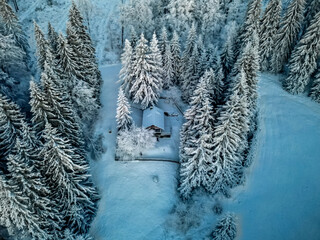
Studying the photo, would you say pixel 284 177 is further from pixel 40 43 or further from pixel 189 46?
pixel 40 43

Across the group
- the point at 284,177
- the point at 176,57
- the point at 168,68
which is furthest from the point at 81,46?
the point at 284,177

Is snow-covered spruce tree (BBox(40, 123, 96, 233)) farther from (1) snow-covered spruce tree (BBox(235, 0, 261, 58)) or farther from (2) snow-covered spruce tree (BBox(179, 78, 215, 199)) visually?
(1) snow-covered spruce tree (BBox(235, 0, 261, 58))

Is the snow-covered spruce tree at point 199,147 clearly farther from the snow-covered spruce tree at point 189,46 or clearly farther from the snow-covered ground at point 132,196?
the snow-covered spruce tree at point 189,46

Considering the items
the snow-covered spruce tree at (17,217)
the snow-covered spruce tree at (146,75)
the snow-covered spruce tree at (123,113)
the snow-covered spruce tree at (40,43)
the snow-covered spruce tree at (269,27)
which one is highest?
the snow-covered spruce tree at (269,27)

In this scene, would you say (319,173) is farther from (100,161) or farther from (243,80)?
(100,161)

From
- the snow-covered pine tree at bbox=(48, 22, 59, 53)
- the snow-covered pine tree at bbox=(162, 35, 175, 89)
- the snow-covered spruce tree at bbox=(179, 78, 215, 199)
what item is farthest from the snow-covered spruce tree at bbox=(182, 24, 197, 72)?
the snow-covered pine tree at bbox=(48, 22, 59, 53)

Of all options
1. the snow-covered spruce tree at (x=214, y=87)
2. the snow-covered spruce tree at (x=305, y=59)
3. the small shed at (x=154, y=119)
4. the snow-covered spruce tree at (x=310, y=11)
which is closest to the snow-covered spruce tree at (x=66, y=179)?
the small shed at (x=154, y=119)
